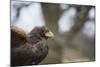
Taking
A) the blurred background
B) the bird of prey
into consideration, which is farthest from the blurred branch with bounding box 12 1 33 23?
the bird of prey

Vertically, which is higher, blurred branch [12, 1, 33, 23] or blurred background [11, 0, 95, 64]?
blurred branch [12, 1, 33, 23]

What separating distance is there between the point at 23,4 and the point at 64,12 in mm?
559

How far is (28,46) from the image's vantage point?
6.91 feet

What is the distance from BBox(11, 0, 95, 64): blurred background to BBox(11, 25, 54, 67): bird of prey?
0.06 metres

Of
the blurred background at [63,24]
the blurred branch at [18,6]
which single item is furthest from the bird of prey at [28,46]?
the blurred branch at [18,6]

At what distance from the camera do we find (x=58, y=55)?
7.32ft

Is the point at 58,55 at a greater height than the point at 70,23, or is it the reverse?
the point at 70,23

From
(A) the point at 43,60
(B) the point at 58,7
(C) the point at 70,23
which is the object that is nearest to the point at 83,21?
(C) the point at 70,23

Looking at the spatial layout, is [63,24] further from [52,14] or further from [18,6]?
[18,6]

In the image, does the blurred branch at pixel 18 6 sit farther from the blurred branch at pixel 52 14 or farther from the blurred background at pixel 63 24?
the blurred branch at pixel 52 14

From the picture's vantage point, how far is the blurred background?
2.10 metres

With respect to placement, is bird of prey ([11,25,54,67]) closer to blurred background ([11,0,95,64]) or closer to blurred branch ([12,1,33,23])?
blurred background ([11,0,95,64])

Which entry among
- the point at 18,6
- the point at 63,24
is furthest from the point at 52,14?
the point at 18,6
